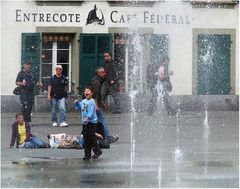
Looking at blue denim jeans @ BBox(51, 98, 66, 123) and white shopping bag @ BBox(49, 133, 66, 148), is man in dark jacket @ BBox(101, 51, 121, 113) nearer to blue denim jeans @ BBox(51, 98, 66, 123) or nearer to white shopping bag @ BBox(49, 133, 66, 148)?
blue denim jeans @ BBox(51, 98, 66, 123)

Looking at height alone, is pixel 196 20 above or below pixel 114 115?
above

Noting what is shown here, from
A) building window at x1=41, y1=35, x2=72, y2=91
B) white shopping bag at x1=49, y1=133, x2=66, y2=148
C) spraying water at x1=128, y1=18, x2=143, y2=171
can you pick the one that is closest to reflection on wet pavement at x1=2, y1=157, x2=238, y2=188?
white shopping bag at x1=49, y1=133, x2=66, y2=148

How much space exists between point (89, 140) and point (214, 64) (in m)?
16.2

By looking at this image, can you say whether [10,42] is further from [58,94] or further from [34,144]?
[34,144]

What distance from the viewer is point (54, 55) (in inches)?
1215

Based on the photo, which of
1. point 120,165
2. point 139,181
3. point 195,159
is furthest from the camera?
point 195,159

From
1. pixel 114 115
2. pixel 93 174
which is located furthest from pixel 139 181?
pixel 114 115

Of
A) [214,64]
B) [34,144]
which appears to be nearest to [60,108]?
[34,144]

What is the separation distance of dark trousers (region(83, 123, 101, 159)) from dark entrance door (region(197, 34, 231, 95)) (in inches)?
609

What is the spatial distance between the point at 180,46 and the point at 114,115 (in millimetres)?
4774

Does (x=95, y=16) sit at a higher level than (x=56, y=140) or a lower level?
higher

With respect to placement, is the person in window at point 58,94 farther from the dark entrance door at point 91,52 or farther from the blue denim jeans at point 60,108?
the dark entrance door at point 91,52

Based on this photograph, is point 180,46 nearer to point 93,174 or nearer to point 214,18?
point 214,18

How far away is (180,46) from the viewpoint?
31.4m
